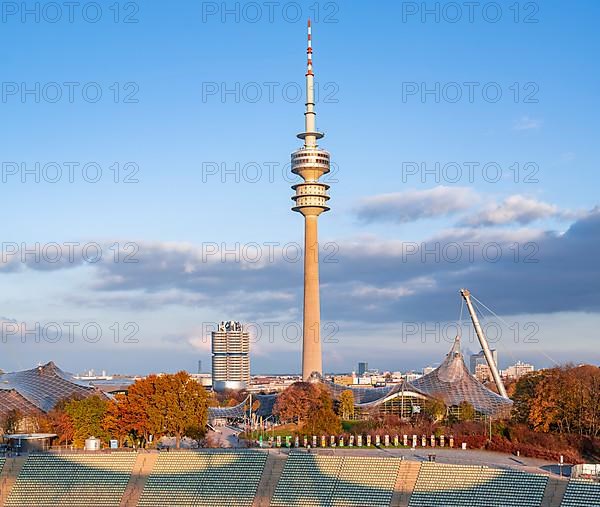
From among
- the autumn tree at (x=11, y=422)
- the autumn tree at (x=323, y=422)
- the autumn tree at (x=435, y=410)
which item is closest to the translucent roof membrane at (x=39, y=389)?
the autumn tree at (x=11, y=422)

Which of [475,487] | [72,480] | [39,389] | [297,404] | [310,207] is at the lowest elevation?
[72,480]

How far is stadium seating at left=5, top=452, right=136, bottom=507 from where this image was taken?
163 feet

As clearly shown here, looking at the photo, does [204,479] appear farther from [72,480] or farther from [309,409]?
[309,409]

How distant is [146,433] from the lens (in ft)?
202

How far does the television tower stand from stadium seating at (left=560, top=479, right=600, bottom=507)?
83.1 metres

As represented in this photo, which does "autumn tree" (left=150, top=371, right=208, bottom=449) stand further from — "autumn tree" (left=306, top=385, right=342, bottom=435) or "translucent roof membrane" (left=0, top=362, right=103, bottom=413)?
"translucent roof membrane" (left=0, top=362, right=103, bottom=413)

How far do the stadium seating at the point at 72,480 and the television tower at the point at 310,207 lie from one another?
73655 mm

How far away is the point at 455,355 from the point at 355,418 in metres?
17.7

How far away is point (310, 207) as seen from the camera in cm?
12975

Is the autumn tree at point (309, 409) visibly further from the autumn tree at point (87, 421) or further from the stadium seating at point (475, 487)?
the stadium seating at point (475, 487)

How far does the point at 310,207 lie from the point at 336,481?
84076mm

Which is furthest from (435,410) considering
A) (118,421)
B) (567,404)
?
(118,421)

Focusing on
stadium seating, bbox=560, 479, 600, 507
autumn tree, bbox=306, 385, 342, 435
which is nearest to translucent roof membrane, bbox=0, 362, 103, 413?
autumn tree, bbox=306, 385, 342, 435

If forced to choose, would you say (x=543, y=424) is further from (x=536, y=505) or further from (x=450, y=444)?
(x=536, y=505)
